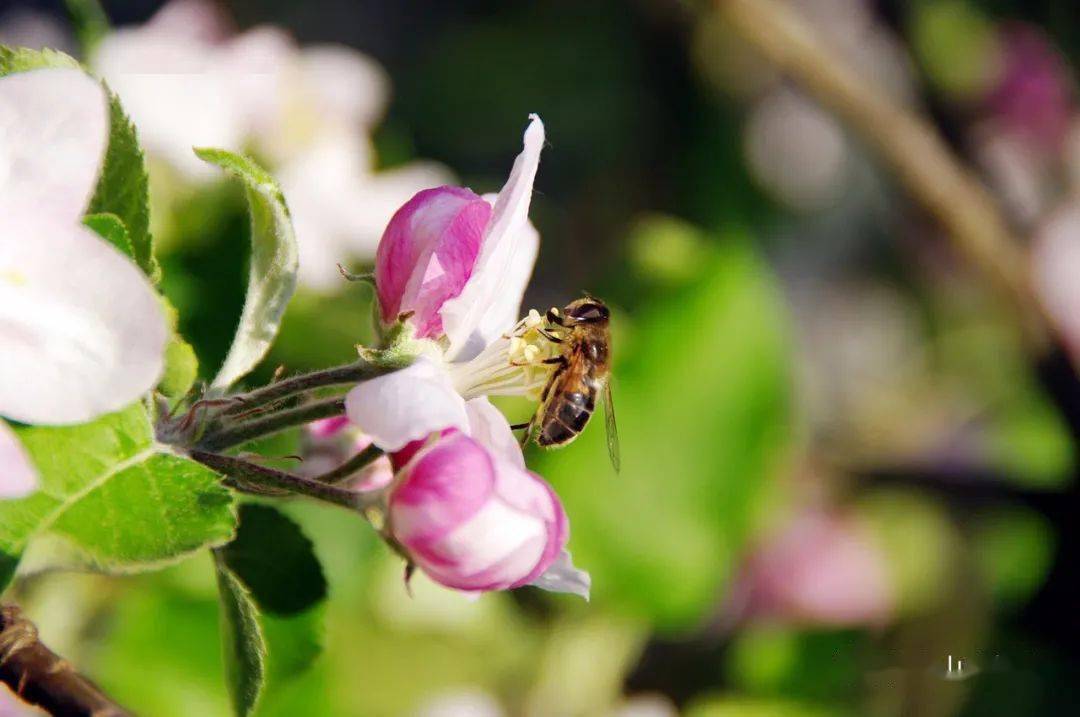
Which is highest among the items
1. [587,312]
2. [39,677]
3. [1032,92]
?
[1032,92]

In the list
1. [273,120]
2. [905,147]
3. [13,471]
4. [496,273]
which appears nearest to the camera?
[13,471]

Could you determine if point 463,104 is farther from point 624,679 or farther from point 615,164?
point 624,679

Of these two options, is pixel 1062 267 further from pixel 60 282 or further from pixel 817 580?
pixel 60 282

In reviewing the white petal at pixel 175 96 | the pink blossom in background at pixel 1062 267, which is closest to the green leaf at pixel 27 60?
the white petal at pixel 175 96

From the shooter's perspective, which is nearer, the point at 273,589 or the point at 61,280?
the point at 61,280

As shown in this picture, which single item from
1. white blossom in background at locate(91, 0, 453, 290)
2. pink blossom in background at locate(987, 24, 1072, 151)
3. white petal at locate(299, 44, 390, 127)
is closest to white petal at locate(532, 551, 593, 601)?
white blossom in background at locate(91, 0, 453, 290)

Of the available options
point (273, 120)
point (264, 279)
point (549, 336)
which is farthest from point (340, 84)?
point (264, 279)

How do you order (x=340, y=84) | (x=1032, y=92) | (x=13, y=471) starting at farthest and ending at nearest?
(x=1032, y=92)
(x=340, y=84)
(x=13, y=471)
